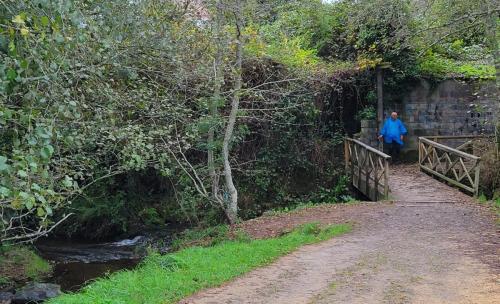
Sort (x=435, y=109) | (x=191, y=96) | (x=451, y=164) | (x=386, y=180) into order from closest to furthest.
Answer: (x=191, y=96), (x=386, y=180), (x=451, y=164), (x=435, y=109)

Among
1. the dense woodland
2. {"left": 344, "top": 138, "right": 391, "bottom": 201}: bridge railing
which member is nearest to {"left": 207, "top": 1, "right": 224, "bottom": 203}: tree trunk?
the dense woodland

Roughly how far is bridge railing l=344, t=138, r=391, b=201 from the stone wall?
2659 mm

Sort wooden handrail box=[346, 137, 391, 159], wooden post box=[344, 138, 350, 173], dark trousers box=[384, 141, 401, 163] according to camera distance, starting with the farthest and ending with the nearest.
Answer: dark trousers box=[384, 141, 401, 163], wooden post box=[344, 138, 350, 173], wooden handrail box=[346, 137, 391, 159]

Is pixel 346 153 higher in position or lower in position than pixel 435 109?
lower

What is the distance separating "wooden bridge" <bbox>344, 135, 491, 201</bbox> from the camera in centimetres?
1438

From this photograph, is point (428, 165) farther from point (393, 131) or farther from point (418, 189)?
point (418, 189)

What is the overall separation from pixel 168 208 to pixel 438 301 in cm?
1168

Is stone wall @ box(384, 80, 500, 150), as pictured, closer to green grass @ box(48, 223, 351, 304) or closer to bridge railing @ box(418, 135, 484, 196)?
bridge railing @ box(418, 135, 484, 196)

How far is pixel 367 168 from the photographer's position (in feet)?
53.7

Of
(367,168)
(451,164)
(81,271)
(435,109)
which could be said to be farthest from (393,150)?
(81,271)

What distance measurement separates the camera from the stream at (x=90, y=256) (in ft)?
39.3

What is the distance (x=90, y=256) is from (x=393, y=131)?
35.7ft

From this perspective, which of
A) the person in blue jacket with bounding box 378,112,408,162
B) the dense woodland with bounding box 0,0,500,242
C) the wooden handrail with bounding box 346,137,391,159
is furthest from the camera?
the person in blue jacket with bounding box 378,112,408,162

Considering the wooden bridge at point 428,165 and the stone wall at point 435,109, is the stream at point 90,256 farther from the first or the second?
the stone wall at point 435,109
